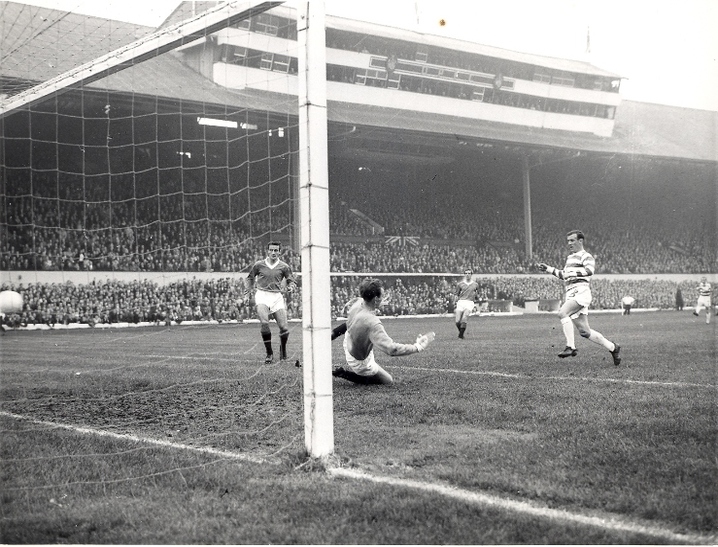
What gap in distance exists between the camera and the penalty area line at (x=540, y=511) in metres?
3.26

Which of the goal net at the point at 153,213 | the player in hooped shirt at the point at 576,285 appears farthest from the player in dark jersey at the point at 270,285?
→ the player in hooped shirt at the point at 576,285

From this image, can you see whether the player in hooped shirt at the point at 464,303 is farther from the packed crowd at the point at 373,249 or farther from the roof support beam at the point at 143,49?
the roof support beam at the point at 143,49

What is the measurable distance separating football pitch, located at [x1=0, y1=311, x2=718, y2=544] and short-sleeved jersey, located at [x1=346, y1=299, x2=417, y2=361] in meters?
0.45

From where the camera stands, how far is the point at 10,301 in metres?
21.9

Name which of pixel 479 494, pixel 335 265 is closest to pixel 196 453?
pixel 479 494

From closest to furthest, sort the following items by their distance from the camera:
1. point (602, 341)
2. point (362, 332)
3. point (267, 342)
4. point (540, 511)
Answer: point (540, 511), point (362, 332), point (602, 341), point (267, 342)

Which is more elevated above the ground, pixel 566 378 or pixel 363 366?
pixel 363 366

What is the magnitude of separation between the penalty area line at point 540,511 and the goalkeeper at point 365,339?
115 inches

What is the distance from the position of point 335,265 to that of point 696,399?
27.1 meters

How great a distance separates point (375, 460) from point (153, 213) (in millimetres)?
21863

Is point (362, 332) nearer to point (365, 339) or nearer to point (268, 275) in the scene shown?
point (365, 339)

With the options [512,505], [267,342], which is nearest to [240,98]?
[267,342]

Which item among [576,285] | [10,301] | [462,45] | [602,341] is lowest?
[602,341]

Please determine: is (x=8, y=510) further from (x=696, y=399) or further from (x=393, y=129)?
(x=393, y=129)
